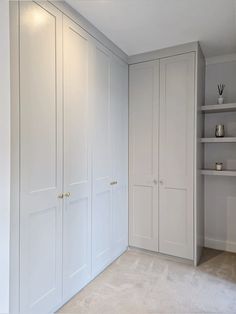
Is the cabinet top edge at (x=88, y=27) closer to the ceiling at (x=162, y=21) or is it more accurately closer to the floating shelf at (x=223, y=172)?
the ceiling at (x=162, y=21)

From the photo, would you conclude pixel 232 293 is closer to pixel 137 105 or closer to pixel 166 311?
pixel 166 311

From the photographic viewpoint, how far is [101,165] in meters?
2.37

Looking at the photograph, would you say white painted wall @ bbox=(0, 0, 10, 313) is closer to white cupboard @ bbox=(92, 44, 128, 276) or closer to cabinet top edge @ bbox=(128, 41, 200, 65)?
white cupboard @ bbox=(92, 44, 128, 276)

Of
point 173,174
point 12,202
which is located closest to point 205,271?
point 173,174

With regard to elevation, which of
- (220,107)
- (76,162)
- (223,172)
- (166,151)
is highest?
(220,107)

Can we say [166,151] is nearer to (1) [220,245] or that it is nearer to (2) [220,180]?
(2) [220,180]

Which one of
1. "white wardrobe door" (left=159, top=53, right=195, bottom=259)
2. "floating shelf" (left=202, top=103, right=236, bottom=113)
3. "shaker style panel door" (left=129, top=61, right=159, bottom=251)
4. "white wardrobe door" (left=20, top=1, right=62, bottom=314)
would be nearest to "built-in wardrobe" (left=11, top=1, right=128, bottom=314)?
"white wardrobe door" (left=20, top=1, right=62, bottom=314)

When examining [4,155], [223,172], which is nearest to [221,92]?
[223,172]

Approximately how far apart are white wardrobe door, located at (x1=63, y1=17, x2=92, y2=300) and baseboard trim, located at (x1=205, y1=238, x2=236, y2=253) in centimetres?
173

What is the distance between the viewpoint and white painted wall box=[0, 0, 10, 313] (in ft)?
4.27

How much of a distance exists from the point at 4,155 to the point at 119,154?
1.57 meters

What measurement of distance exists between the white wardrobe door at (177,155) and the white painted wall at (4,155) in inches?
71.5

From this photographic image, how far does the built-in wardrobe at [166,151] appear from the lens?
2.56m

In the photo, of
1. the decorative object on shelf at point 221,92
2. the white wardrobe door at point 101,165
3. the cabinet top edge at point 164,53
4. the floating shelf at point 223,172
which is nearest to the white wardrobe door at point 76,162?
the white wardrobe door at point 101,165
